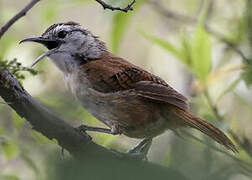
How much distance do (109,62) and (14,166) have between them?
1.83m

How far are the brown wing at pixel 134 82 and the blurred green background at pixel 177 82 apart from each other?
0.70 feet

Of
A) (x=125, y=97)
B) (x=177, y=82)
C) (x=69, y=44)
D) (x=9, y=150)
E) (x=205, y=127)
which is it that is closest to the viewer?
(x=9, y=150)

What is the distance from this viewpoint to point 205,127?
2.60 metres

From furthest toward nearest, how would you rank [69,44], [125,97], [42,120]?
[69,44]
[125,97]
[42,120]

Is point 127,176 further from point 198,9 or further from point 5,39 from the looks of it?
point 198,9

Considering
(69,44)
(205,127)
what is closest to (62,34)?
(69,44)

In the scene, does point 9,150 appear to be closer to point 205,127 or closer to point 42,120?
point 205,127

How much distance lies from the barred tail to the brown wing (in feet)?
0.19

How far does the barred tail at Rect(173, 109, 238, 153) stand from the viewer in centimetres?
234

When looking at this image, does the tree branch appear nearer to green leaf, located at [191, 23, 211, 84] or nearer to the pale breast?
the pale breast

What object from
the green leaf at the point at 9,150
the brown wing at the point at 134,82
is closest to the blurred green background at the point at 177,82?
the green leaf at the point at 9,150

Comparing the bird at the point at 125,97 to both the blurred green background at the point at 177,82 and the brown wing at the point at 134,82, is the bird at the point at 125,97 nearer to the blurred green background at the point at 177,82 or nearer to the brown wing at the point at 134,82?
the brown wing at the point at 134,82

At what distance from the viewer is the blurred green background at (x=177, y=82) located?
2.85 ft

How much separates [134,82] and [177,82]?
7.79 feet
